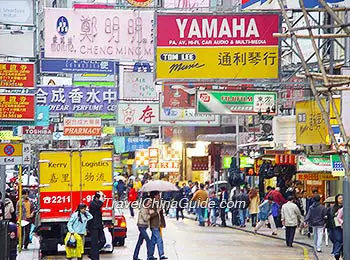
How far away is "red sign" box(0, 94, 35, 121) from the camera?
26.2m

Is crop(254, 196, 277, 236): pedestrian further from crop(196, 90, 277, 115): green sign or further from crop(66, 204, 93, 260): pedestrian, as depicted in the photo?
crop(66, 204, 93, 260): pedestrian

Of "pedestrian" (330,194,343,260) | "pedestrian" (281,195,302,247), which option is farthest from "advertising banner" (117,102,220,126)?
"pedestrian" (330,194,343,260)

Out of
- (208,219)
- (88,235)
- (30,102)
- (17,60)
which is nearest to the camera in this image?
(88,235)

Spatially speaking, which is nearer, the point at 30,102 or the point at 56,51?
the point at 56,51

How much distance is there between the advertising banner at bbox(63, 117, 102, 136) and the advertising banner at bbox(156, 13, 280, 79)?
2293 centimetres

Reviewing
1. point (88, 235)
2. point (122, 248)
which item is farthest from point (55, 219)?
point (122, 248)

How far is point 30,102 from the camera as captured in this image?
87.9 feet

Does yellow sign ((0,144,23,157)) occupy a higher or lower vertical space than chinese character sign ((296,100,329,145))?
lower

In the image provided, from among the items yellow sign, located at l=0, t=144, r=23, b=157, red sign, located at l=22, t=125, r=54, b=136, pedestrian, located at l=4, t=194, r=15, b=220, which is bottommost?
pedestrian, located at l=4, t=194, r=15, b=220

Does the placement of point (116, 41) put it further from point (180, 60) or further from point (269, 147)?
point (269, 147)

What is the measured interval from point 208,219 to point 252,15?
883 inches

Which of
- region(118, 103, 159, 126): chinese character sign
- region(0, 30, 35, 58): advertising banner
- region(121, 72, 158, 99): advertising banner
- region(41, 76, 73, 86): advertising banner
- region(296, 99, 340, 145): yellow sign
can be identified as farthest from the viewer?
region(41, 76, 73, 86): advertising banner

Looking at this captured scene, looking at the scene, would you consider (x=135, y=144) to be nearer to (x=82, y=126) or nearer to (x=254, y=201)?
(x=82, y=126)

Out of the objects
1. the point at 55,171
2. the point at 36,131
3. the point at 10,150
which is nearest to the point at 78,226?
the point at 55,171
